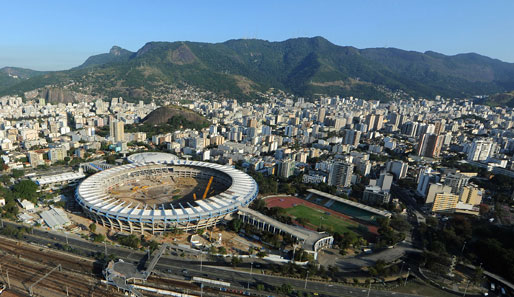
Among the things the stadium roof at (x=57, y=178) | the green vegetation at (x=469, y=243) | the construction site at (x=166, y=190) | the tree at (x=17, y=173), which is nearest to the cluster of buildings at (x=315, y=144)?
the tree at (x=17, y=173)

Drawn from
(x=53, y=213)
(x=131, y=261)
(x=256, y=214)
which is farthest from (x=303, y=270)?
(x=53, y=213)

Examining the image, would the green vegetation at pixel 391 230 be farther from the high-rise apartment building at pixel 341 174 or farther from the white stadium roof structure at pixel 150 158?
the white stadium roof structure at pixel 150 158

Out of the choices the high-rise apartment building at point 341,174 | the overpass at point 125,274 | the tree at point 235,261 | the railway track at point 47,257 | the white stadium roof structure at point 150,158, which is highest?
the high-rise apartment building at point 341,174

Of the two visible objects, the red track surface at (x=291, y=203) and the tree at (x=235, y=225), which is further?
the red track surface at (x=291, y=203)

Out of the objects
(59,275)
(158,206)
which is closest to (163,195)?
(158,206)

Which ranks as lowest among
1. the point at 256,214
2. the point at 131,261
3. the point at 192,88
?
the point at 131,261

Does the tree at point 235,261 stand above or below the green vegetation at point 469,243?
below

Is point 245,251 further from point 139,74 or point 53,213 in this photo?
point 139,74
